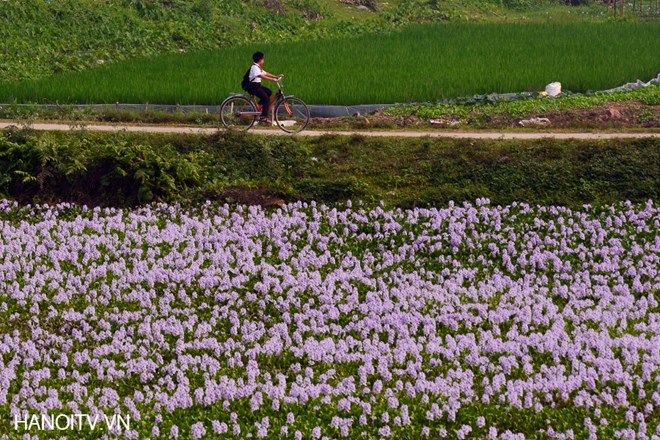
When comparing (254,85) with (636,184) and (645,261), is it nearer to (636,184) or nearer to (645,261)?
(636,184)

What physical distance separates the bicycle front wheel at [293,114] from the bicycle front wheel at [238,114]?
56cm

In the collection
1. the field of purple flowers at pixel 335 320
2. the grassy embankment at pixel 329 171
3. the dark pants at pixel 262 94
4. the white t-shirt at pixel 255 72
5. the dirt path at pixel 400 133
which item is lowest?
the field of purple flowers at pixel 335 320

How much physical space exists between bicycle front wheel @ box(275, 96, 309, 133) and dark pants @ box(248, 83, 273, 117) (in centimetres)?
23

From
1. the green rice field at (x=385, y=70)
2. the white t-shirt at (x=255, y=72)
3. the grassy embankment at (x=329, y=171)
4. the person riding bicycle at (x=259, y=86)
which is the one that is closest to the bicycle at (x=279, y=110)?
the person riding bicycle at (x=259, y=86)

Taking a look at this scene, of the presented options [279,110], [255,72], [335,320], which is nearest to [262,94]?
[255,72]

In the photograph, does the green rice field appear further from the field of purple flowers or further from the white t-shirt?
the field of purple flowers

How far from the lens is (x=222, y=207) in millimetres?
19594

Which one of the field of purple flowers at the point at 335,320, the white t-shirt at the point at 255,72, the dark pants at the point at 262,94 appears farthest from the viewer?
the dark pants at the point at 262,94

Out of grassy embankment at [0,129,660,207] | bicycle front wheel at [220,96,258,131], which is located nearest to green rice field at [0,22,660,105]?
bicycle front wheel at [220,96,258,131]

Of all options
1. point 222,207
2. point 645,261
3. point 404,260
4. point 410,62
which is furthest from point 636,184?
point 410,62

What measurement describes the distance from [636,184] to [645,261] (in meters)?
3.31

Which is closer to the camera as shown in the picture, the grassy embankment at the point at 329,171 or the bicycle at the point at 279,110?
the grassy embankment at the point at 329,171

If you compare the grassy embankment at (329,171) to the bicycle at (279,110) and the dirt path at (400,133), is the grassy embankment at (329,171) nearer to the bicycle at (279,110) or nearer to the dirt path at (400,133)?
the dirt path at (400,133)

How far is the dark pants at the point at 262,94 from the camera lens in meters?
23.1
